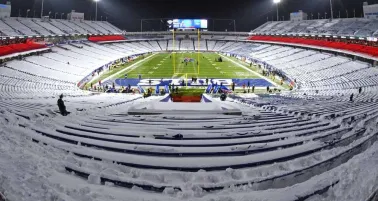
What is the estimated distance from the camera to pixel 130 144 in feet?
17.8

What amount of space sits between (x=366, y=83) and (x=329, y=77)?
6778mm

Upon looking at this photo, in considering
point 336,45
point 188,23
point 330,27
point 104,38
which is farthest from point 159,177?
point 188,23

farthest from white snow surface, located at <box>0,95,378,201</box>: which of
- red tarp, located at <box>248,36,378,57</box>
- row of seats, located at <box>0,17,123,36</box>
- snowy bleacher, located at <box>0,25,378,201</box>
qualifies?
row of seats, located at <box>0,17,123,36</box>

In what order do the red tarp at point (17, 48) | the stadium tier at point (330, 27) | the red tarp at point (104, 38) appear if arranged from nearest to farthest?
the red tarp at point (17, 48) < the stadium tier at point (330, 27) < the red tarp at point (104, 38)

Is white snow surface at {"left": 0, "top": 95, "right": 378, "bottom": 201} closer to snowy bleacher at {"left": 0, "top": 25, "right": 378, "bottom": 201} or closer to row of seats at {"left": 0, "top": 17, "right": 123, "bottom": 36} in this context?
snowy bleacher at {"left": 0, "top": 25, "right": 378, "bottom": 201}

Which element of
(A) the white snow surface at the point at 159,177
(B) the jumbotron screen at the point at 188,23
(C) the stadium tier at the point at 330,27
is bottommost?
(A) the white snow surface at the point at 159,177

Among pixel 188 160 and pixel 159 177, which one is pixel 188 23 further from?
pixel 159 177

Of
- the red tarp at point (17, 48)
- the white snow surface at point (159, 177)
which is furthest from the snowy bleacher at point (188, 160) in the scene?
the red tarp at point (17, 48)

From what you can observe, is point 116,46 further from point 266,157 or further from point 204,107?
point 266,157

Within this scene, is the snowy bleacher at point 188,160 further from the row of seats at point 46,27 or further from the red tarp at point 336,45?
the row of seats at point 46,27

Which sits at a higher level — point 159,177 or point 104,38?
point 104,38

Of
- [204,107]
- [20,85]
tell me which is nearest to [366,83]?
[204,107]

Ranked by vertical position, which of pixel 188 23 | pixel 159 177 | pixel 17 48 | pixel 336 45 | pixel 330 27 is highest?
pixel 188 23

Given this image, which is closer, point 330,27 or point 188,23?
point 330,27
